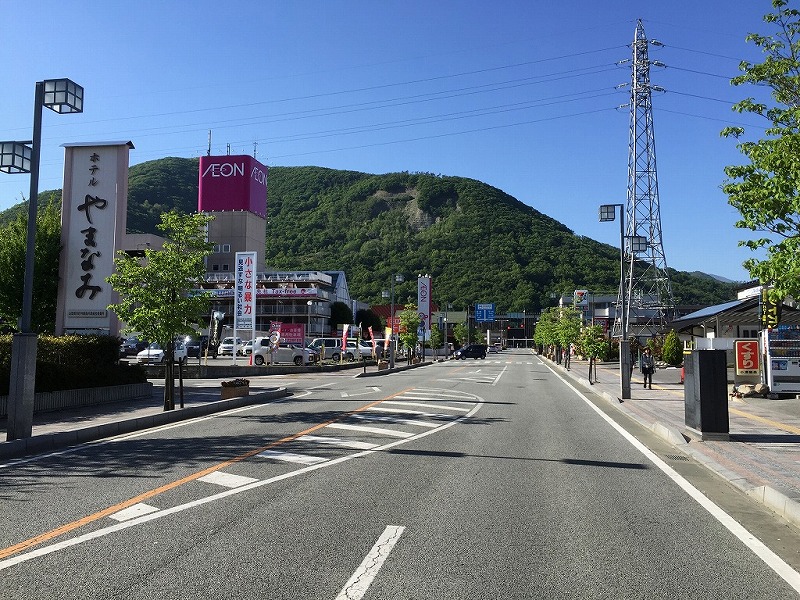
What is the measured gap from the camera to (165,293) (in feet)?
52.6

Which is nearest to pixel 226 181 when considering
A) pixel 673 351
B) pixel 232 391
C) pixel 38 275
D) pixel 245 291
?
pixel 245 291

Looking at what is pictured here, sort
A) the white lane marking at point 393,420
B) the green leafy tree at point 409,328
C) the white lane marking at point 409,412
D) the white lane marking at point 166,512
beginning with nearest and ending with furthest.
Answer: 1. the white lane marking at point 166,512
2. the white lane marking at point 393,420
3. the white lane marking at point 409,412
4. the green leafy tree at point 409,328

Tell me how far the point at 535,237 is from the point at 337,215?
52.8m

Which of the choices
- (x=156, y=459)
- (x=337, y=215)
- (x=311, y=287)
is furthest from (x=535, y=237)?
(x=156, y=459)

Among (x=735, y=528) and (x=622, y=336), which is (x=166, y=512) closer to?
(x=735, y=528)

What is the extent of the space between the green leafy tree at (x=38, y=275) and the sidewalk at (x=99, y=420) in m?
8.41

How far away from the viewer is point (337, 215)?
6457 inches

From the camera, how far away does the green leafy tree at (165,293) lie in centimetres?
1584

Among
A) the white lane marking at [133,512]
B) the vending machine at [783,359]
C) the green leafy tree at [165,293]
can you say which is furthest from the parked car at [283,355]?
the white lane marking at [133,512]

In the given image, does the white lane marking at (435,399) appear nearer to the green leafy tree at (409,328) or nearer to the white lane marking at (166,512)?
the white lane marking at (166,512)

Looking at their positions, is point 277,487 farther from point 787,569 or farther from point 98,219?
point 98,219

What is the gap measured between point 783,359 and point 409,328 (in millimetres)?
40466

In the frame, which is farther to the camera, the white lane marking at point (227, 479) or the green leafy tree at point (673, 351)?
the green leafy tree at point (673, 351)

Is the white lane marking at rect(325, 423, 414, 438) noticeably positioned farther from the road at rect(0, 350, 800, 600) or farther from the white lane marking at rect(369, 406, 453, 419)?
the white lane marking at rect(369, 406, 453, 419)
